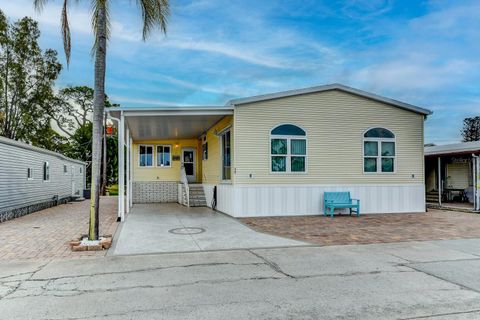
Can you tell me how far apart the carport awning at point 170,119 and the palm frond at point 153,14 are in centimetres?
351

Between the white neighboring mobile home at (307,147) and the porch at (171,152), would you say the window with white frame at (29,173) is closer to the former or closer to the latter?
the porch at (171,152)

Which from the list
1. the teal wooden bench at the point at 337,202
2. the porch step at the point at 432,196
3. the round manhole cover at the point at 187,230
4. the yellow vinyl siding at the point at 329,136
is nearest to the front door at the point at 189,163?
the yellow vinyl siding at the point at 329,136

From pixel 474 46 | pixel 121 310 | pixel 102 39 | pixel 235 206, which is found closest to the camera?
pixel 121 310

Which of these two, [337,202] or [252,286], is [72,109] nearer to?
[337,202]

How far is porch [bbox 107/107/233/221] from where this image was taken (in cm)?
1145

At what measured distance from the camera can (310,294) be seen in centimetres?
430

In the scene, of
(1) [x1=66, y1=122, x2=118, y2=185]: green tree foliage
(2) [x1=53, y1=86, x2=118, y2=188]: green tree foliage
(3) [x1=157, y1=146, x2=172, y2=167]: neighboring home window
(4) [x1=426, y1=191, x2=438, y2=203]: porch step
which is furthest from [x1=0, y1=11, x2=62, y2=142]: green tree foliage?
(4) [x1=426, y1=191, x2=438, y2=203]: porch step

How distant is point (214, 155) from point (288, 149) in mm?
3800

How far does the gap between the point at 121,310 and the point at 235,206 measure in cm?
775

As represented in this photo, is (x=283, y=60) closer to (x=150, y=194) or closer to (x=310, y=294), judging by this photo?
(x=150, y=194)

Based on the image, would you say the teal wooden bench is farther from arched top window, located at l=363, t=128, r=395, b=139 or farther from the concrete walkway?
the concrete walkway

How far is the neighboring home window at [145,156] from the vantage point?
60.4 ft

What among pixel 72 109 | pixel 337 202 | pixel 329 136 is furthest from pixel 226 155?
pixel 72 109

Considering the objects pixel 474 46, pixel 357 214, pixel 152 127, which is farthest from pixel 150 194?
pixel 474 46
